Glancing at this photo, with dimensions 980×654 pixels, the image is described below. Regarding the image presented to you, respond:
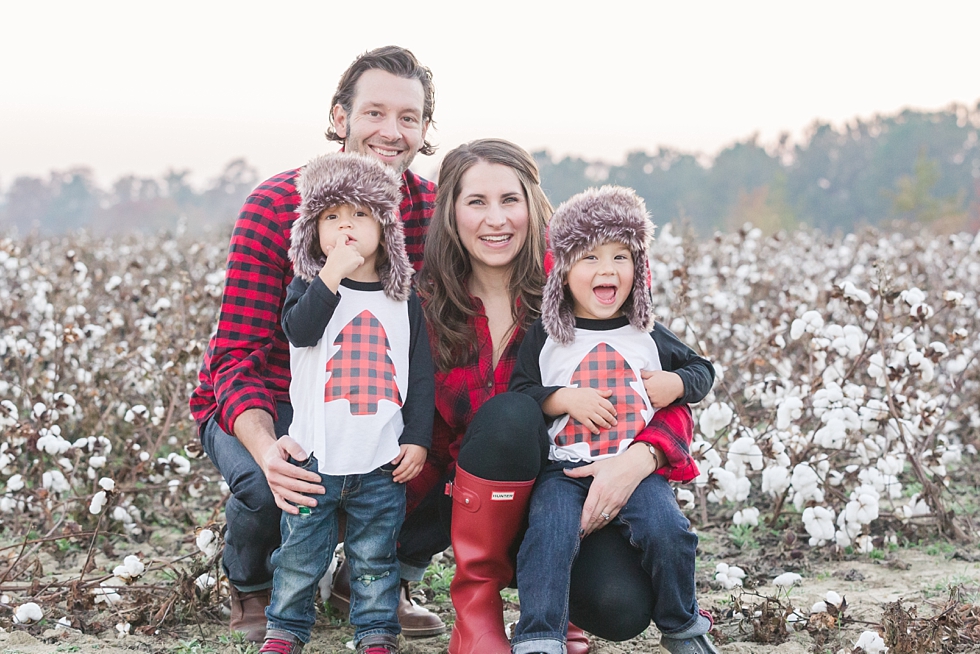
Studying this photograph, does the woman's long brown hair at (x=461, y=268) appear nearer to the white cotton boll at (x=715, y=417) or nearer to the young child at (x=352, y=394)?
the young child at (x=352, y=394)

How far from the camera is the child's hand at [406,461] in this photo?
2.49 m

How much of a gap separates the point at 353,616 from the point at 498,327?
37.8 inches

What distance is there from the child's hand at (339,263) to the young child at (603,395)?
1.85ft

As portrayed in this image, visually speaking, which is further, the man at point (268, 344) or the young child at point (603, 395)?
the man at point (268, 344)

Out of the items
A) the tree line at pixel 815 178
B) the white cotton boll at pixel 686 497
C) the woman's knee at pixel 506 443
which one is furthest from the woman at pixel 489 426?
the tree line at pixel 815 178

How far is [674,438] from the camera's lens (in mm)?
2543

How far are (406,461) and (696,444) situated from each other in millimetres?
1651

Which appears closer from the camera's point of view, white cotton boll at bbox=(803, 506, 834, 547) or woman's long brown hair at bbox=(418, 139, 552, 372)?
woman's long brown hair at bbox=(418, 139, 552, 372)

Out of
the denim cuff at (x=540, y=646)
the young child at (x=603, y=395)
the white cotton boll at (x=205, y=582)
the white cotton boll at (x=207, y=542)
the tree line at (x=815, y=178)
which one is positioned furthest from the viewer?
the tree line at (x=815, y=178)

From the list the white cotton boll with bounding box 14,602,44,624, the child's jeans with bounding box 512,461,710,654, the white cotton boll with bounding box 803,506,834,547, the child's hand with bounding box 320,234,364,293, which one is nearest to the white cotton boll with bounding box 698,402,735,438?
the white cotton boll with bounding box 803,506,834,547

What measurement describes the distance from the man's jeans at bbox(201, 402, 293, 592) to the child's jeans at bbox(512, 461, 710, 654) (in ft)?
2.49

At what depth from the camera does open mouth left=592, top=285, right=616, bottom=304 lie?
2.58m

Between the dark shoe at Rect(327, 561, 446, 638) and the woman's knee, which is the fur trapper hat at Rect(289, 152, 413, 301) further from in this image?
the dark shoe at Rect(327, 561, 446, 638)

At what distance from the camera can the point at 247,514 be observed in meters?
2.63
